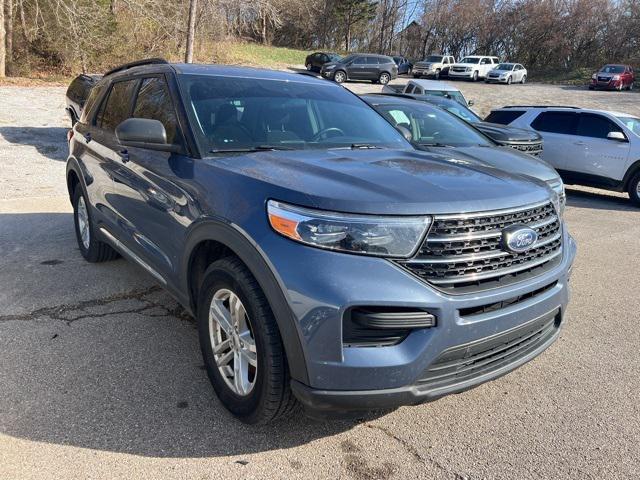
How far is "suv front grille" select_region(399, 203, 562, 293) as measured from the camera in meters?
2.24

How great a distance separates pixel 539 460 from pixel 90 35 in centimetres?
2290

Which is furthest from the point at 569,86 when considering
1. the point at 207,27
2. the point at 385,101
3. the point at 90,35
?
the point at 385,101

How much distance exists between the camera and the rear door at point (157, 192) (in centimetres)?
302

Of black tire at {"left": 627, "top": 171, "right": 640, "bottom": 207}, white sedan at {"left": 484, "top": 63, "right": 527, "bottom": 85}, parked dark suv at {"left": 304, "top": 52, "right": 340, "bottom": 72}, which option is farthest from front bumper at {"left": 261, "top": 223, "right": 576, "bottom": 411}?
white sedan at {"left": 484, "top": 63, "right": 527, "bottom": 85}

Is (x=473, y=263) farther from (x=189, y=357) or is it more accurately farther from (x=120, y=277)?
(x=120, y=277)

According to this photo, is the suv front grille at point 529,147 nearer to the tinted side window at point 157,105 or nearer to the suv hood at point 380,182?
the suv hood at point 380,182

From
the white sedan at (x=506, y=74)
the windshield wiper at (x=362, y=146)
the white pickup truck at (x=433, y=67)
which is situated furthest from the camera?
the white pickup truck at (x=433, y=67)

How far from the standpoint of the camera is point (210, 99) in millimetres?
3340

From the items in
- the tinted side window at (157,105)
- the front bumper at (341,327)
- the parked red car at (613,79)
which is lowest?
the front bumper at (341,327)

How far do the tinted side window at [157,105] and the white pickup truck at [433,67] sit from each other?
128ft

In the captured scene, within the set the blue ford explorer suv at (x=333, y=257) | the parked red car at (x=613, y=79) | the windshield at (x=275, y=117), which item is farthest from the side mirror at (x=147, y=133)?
the parked red car at (x=613, y=79)

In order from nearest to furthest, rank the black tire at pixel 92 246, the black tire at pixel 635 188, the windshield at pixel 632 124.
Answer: the black tire at pixel 92 246
the black tire at pixel 635 188
the windshield at pixel 632 124

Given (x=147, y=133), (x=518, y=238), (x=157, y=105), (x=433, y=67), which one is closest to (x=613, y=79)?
(x=433, y=67)

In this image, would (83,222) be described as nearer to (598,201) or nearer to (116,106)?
(116,106)
